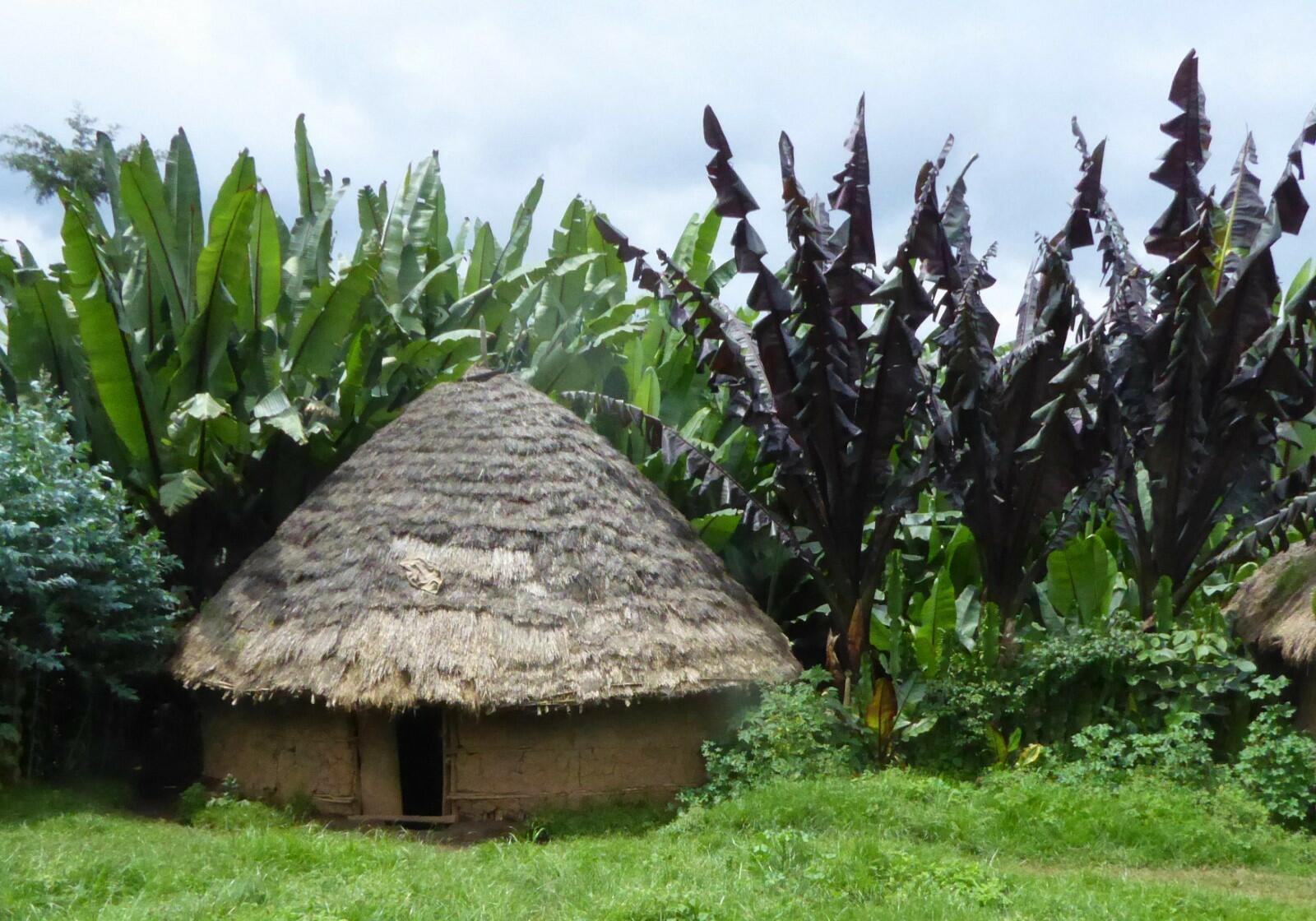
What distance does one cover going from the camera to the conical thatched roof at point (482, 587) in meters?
7.89

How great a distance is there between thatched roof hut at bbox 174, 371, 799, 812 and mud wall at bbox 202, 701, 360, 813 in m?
0.14

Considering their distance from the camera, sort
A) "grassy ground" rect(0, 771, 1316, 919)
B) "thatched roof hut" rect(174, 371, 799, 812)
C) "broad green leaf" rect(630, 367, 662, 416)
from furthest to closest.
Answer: "broad green leaf" rect(630, 367, 662, 416) < "thatched roof hut" rect(174, 371, 799, 812) < "grassy ground" rect(0, 771, 1316, 919)

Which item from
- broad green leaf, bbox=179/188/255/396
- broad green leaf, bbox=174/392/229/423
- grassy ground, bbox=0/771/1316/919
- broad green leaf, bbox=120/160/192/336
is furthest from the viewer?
broad green leaf, bbox=120/160/192/336

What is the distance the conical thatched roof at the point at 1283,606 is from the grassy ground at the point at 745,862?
1.20 metres

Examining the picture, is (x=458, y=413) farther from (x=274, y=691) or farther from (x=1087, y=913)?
(x=1087, y=913)

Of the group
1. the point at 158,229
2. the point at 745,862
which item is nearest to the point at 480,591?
the point at 745,862

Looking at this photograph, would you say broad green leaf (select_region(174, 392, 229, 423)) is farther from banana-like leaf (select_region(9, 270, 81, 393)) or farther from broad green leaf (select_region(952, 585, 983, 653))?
broad green leaf (select_region(952, 585, 983, 653))

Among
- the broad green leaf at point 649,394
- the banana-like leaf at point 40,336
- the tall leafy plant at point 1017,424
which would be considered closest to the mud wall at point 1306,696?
the tall leafy plant at point 1017,424

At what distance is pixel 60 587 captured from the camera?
8.10 m

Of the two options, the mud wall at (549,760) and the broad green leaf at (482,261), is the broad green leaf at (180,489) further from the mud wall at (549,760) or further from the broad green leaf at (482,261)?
the broad green leaf at (482,261)

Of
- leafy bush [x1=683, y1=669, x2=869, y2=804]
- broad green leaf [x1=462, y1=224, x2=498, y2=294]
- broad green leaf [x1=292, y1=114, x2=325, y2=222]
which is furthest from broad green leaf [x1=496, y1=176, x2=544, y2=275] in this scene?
leafy bush [x1=683, y1=669, x2=869, y2=804]

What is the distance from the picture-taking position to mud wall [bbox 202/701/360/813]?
27.2 feet

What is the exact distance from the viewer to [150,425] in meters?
9.23

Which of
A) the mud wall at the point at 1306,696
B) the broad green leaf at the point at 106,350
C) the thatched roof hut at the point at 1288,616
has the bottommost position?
the mud wall at the point at 1306,696
